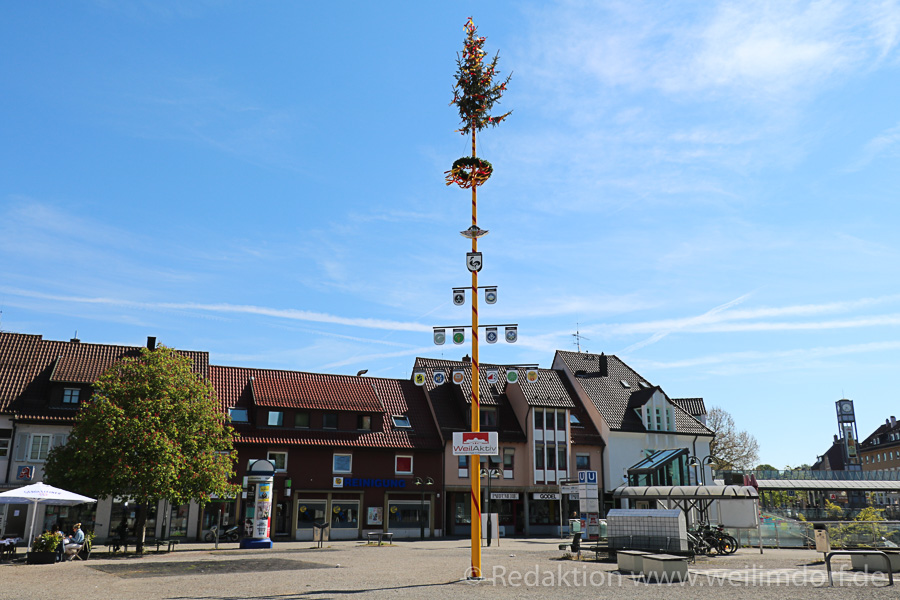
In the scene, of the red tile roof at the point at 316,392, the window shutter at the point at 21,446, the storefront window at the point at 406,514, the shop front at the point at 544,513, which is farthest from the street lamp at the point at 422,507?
the window shutter at the point at 21,446

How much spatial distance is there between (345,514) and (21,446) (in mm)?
17279

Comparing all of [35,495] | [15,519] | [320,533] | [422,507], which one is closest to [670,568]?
[320,533]

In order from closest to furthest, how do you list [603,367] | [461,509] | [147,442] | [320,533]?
[147,442] < [320,533] < [461,509] < [603,367]

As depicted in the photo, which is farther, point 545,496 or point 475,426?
point 545,496

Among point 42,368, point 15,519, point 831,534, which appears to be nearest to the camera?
point 831,534

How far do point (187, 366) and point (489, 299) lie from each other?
1808cm

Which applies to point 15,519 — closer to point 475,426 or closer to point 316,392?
point 316,392

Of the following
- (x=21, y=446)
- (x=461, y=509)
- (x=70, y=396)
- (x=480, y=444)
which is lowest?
(x=461, y=509)

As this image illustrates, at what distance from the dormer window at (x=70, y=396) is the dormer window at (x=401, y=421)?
718 inches

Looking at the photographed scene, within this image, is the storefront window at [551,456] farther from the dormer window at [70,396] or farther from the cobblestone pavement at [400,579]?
the dormer window at [70,396]

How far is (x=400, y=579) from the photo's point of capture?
18.5m

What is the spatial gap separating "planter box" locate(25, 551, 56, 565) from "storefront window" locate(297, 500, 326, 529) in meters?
18.8

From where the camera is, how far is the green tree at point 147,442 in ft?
92.2

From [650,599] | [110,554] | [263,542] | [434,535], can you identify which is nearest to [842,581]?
[650,599]
